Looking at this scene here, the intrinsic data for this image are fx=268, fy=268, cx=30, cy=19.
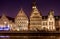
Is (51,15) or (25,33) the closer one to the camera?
(25,33)

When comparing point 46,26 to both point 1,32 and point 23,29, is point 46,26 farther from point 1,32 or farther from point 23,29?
point 1,32

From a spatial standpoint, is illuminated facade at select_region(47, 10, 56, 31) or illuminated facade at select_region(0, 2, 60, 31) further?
illuminated facade at select_region(47, 10, 56, 31)

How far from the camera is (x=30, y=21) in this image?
2111cm

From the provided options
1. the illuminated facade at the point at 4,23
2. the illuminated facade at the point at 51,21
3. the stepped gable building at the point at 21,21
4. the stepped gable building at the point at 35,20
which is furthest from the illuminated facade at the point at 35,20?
the illuminated facade at the point at 4,23

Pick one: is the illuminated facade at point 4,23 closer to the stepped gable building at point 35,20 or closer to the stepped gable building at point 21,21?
the stepped gable building at point 21,21

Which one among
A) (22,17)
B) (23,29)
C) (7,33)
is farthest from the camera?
(22,17)

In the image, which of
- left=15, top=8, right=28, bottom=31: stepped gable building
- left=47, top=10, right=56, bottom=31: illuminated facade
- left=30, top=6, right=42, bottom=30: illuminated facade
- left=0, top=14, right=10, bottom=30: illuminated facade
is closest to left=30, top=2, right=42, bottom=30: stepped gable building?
left=30, top=6, right=42, bottom=30: illuminated facade

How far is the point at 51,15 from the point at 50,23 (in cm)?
63

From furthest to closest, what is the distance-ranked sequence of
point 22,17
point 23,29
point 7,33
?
point 22,17
point 23,29
point 7,33

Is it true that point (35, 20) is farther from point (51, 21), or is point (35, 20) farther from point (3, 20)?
point (3, 20)

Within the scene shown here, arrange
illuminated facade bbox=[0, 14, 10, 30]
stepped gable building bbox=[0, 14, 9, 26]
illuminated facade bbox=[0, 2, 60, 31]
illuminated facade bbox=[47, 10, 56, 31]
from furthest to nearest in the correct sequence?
stepped gable building bbox=[0, 14, 9, 26], illuminated facade bbox=[47, 10, 56, 31], illuminated facade bbox=[0, 14, 10, 30], illuminated facade bbox=[0, 2, 60, 31]

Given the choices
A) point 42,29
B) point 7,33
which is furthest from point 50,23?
point 7,33

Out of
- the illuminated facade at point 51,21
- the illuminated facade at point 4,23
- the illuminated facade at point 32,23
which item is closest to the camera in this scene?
the illuminated facade at point 32,23

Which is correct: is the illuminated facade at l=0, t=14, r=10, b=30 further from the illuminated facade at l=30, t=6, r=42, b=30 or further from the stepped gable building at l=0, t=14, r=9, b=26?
the illuminated facade at l=30, t=6, r=42, b=30
